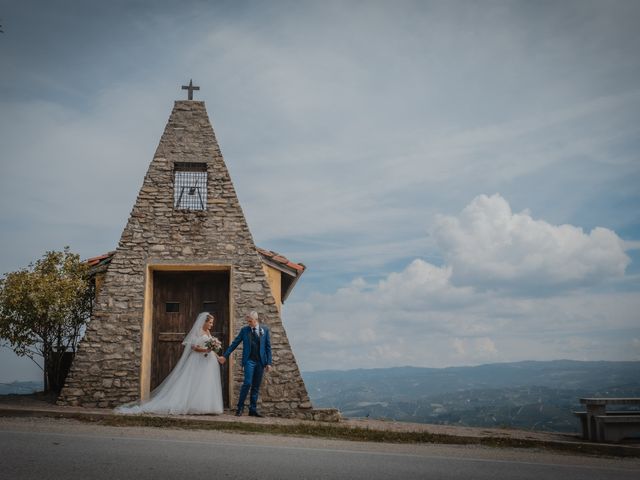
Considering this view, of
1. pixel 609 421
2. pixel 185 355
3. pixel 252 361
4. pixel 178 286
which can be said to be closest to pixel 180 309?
pixel 178 286

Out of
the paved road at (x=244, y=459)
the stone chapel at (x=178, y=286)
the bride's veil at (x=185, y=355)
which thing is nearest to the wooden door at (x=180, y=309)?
the stone chapel at (x=178, y=286)

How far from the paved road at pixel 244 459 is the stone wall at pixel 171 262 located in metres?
3.09

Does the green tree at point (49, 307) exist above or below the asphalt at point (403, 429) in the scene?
above

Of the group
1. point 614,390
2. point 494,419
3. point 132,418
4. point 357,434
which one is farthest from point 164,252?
point 614,390

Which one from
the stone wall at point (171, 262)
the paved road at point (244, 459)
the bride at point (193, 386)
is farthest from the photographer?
the stone wall at point (171, 262)

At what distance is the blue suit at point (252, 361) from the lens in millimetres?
11766

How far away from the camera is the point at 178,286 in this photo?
45.3 ft

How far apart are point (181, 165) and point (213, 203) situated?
1.41m

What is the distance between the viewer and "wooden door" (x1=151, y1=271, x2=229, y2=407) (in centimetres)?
1338

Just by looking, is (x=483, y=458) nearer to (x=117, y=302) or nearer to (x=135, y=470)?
(x=135, y=470)

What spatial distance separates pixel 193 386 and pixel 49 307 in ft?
13.8

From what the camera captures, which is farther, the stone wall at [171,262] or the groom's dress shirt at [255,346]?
the stone wall at [171,262]

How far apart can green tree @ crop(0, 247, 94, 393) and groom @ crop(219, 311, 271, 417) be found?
14.4ft

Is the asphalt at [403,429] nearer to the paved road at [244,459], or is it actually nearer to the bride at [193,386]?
the bride at [193,386]
